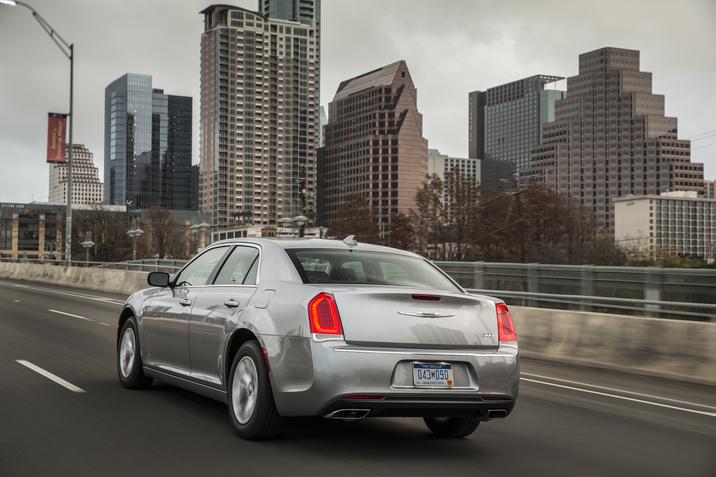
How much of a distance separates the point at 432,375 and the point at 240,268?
1997 mm

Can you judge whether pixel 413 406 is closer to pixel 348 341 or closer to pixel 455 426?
pixel 348 341

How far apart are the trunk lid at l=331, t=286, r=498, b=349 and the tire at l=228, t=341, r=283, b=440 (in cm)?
73

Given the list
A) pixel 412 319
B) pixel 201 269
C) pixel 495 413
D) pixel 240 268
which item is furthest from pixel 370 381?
pixel 201 269

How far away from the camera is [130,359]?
8797mm

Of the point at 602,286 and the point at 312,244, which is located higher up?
the point at 312,244

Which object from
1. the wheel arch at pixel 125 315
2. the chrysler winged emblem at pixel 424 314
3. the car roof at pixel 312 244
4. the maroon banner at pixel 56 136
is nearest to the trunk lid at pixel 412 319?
the chrysler winged emblem at pixel 424 314

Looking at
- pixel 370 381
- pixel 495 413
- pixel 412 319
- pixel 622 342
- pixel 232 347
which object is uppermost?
pixel 412 319

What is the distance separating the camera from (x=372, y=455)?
5.96m

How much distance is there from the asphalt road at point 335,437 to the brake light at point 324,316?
836 mm

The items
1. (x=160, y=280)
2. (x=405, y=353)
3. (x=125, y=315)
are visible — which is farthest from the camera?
(x=125, y=315)

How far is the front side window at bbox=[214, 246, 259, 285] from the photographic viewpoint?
6883 mm

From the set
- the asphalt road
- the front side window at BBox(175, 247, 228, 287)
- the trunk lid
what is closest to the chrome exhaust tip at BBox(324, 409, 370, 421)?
the asphalt road

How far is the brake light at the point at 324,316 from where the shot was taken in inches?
229

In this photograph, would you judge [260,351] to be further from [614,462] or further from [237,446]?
[614,462]
